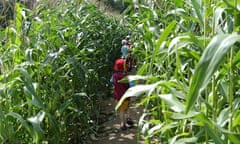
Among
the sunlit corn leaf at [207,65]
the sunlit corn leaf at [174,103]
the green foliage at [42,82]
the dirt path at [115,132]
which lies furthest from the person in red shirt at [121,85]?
the sunlit corn leaf at [207,65]

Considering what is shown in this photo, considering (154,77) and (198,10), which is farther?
(154,77)

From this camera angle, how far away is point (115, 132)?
470 centimetres

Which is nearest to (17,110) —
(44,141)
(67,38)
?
(44,141)

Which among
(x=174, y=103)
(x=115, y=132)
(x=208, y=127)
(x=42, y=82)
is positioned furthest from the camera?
(x=115, y=132)

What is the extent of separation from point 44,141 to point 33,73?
0.52 meters

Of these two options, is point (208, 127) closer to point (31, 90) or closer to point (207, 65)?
A: point (207, 65)

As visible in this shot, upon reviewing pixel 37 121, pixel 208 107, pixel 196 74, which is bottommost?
pixel 37 121

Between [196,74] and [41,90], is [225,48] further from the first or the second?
[41,90]

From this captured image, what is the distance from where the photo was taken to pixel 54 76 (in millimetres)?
3189

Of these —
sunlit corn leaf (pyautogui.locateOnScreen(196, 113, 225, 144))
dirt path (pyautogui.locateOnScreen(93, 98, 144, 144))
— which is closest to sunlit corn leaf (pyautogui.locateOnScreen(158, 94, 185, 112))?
sunlit corn leaf (pyautogui.locateOnScreen(196, 113, 225, 144))

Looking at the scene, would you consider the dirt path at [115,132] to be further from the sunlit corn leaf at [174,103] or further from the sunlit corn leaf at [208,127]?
the sunlit corn leaf at [208,127]

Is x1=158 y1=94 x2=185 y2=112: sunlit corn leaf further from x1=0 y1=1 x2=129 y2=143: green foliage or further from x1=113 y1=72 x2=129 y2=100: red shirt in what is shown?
x1=113 y1=72 x2=129 y2=100: red shirt

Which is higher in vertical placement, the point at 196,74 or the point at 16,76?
the point at 196,74

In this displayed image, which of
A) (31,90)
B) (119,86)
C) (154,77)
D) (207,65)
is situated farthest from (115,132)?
(207,65)
